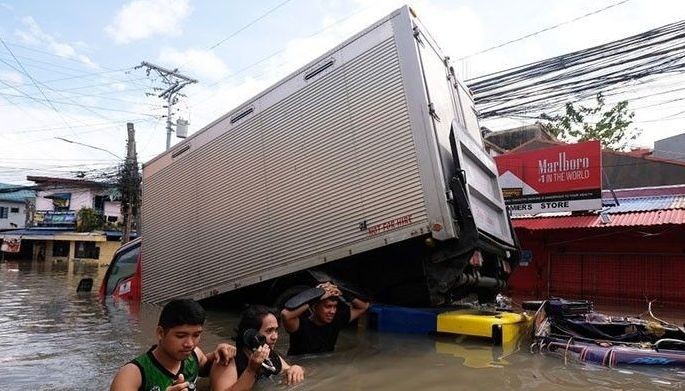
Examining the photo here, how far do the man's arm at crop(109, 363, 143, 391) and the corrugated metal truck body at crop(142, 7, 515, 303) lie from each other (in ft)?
11.0

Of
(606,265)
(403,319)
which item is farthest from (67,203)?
(403,319)

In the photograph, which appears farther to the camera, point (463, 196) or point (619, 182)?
point (619, 182)

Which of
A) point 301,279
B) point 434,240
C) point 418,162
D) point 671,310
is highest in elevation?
point 418,162

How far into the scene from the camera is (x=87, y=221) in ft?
114

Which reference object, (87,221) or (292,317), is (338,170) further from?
(87,221)

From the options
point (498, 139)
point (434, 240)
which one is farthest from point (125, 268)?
point (498, 139)

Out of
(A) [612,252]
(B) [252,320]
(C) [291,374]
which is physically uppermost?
(A) [612,252]

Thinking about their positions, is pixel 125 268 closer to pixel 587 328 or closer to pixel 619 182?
pixel 587 328

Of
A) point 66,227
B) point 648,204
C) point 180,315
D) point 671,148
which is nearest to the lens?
point 180,315

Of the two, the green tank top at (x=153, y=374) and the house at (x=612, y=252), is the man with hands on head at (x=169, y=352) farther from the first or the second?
the house at (x=612, y=252)

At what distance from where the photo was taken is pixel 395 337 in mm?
6094

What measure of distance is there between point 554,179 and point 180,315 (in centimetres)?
1186

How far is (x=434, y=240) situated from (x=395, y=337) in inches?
56.1

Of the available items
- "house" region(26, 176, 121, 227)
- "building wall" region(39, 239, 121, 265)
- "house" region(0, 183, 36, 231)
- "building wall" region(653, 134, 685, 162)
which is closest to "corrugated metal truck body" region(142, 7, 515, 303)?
"building wall" region(653, 134, 685, 162)
